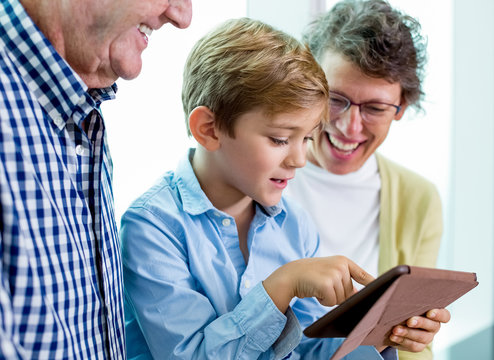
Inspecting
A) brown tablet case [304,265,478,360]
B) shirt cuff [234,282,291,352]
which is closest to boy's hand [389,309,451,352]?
brown tablet case [304,265,478,360]

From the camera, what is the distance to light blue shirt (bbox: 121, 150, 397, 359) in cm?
127

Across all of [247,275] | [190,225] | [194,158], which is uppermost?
[194,158]

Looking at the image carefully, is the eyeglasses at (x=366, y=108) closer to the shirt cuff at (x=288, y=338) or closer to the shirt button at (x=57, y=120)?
the shirt cuff at (x=288, y=338)

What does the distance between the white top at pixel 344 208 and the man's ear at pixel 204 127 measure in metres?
0.61

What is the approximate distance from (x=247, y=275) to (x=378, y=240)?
75 cm

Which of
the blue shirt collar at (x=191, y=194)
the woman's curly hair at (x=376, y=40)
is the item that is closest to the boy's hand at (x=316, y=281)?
the blue shirt collar at (x=191, y=194)

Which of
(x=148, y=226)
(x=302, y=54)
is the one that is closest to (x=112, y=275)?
(x=148, y=226)

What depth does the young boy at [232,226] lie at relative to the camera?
4.18 ft

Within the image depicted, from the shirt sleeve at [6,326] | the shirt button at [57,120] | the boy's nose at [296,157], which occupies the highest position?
the shirt button at [57,120]

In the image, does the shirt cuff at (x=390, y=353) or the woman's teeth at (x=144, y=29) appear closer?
the woman's teeth at (x=144, y=29)

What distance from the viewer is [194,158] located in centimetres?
152

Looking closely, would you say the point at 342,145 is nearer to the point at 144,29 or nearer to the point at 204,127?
the point at 204,127

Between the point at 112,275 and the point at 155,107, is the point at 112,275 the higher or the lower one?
the lower one

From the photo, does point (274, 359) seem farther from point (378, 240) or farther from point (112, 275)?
point (378, 240)
